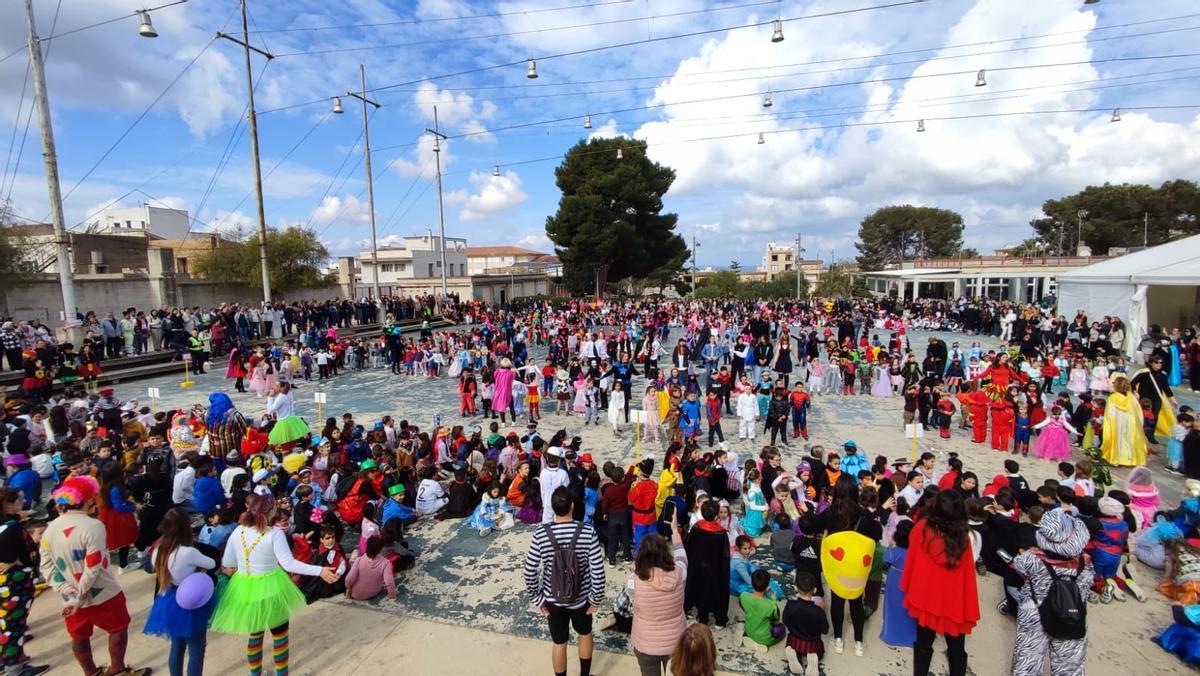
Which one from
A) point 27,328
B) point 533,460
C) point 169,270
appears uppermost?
point 169,270

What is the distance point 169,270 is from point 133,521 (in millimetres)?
21341

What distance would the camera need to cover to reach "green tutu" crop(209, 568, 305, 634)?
390cm

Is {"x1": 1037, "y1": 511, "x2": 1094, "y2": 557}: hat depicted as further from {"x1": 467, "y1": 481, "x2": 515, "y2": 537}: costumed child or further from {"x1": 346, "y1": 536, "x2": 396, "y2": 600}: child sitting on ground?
{"x1": 346, "y1": 536, "x2": 396, "y2": 600}: child sitting on ground

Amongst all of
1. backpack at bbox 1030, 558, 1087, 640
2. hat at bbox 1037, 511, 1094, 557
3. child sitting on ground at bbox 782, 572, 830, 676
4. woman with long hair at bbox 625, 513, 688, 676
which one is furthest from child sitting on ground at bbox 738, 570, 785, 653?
hat at bbox 1037, 511, 1094, 557

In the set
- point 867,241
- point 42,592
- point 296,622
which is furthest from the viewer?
point 867,241

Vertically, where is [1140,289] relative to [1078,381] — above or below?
above

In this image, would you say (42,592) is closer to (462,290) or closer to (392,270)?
(462,290)

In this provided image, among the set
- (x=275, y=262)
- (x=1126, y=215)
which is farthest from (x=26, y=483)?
(x=1126, y=215)

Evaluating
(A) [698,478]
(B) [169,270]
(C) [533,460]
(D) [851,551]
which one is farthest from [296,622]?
(B) [169,270]

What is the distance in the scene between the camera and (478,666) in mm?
4469

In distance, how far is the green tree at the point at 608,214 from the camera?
137 feet

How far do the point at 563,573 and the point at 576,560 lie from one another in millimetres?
119

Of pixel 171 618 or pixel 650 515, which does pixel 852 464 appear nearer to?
pixel 650 515

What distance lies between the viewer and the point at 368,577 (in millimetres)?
5469
